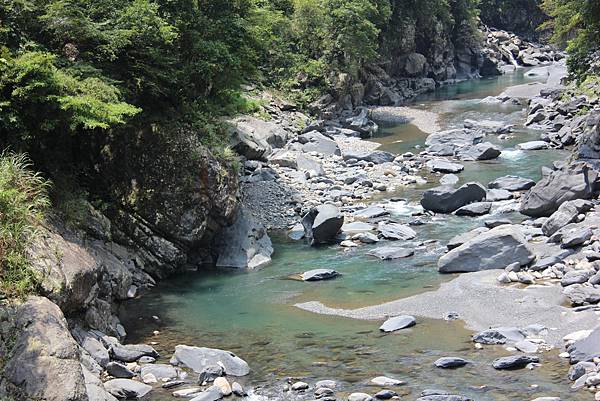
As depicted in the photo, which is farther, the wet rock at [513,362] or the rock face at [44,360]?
the wet rock at [513,362]

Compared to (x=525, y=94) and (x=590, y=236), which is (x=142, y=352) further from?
(x=525, y=94)

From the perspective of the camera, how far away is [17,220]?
13.6 metres

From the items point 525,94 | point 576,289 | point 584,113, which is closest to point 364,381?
point 576,289

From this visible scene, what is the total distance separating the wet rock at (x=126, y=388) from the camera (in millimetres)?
12859

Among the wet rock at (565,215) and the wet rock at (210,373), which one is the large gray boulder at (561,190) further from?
the wet rock at (210,373)

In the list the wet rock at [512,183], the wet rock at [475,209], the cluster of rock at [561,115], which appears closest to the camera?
the wet rock at [475,209]

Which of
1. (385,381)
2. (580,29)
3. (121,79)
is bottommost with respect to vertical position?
(385,381)

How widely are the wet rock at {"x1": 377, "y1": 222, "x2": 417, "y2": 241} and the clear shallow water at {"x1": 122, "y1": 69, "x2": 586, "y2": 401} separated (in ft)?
1.28

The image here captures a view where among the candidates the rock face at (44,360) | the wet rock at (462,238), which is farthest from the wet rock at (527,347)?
the rock face at (44,360)

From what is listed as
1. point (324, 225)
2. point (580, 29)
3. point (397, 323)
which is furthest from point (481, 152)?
point (397, 323)

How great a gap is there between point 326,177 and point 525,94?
94.5ft

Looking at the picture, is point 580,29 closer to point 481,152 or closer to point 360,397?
point 481,152

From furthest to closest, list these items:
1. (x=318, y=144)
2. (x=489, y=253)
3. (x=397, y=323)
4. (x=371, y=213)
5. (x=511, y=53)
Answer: (x=511, y=53) < (x=318, y=144) < (x=371, y=213) < (x=489, y=253) < (x=397, y=323)

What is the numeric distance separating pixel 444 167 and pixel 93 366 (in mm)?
22178
